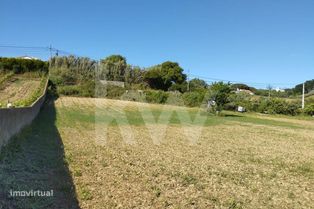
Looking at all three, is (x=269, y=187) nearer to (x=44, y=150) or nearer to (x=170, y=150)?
(x=170, y=150)

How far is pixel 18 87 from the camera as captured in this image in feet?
120

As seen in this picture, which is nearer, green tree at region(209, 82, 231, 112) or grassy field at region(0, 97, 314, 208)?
grassy field at region(0, 97, 314, 208)

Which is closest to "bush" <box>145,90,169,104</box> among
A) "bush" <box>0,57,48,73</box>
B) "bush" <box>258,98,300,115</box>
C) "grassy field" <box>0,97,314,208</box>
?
"bush" <box>258,98,300,115</box>

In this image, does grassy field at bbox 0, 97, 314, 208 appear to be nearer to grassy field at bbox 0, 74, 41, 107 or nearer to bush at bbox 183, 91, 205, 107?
grassy field at bbox 0, 74, 41, 107

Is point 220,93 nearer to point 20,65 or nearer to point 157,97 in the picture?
point 157,97

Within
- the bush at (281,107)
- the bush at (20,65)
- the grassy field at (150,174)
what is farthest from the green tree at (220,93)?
the bush at (20,65)

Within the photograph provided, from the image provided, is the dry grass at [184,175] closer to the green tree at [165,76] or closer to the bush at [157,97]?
the bush at [157,97]

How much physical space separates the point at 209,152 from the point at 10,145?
18.8 feet

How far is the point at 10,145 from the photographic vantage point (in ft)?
27.8

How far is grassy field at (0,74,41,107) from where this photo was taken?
1198 inches

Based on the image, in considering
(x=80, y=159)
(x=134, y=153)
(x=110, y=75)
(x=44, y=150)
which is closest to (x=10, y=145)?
(x=44, y=150)

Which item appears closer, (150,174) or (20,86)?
(150,174)

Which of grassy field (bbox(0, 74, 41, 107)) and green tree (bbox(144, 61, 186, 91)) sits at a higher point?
green tree (bbox(144, 61, 186, 91))

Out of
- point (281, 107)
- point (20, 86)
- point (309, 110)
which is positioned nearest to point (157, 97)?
point (281, 107)
